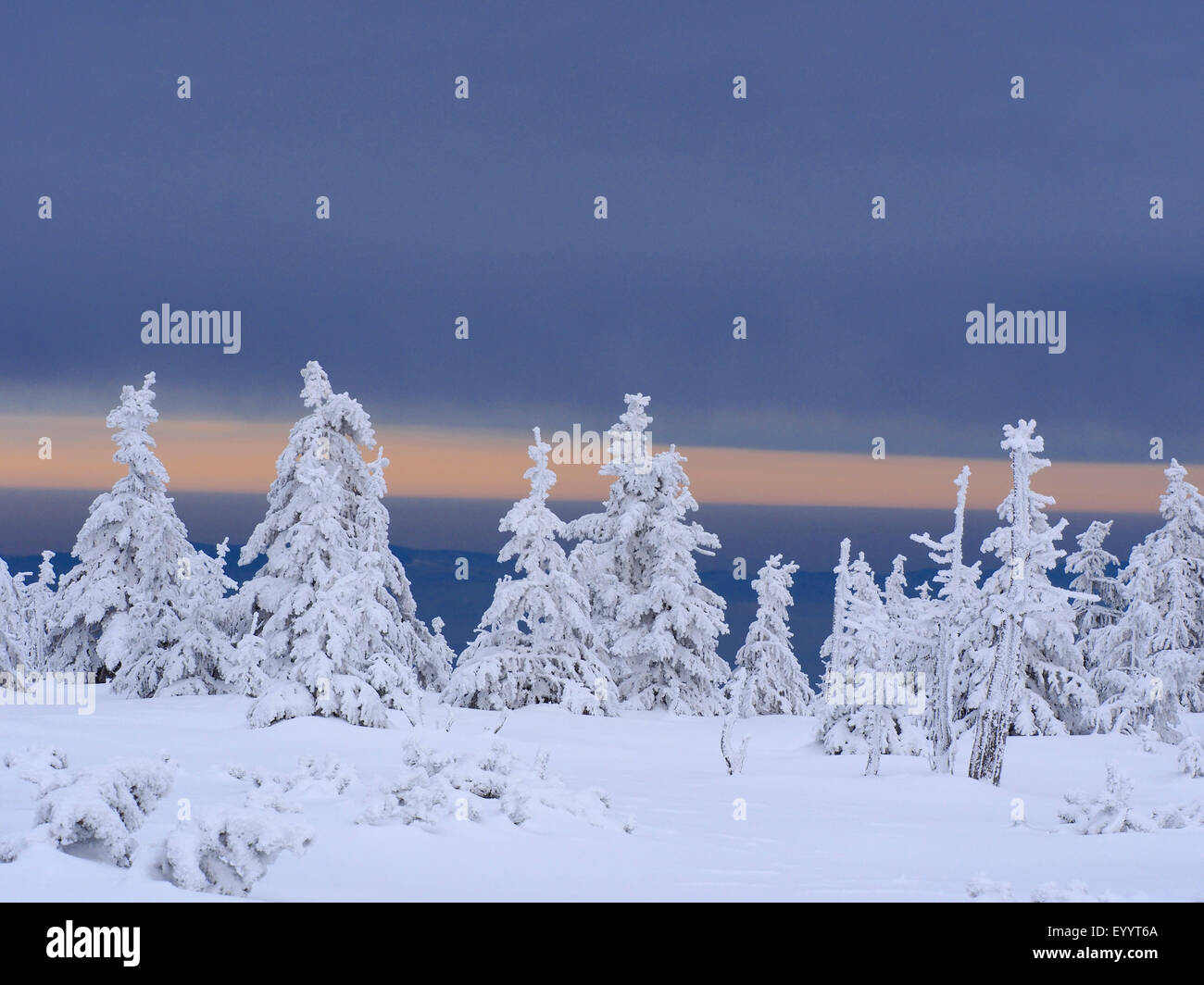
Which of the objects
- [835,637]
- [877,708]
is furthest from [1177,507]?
[877,708]

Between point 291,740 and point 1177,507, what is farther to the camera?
point 1177,507

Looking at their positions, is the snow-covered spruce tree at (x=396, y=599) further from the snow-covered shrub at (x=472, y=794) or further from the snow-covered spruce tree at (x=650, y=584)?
the snow-covered shrub at (x=472, y=794)

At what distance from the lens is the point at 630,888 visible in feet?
31.8

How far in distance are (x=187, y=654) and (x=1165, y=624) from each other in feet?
95.3

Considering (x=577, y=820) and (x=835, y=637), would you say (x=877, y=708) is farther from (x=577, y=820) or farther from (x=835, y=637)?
(x=835, y=637)

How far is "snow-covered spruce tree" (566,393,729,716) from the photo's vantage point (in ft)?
111

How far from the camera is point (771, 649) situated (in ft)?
124

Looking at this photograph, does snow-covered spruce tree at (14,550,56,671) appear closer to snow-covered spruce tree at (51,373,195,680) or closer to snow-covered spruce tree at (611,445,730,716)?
snow-covered spruce tree at (51,373,195,680)

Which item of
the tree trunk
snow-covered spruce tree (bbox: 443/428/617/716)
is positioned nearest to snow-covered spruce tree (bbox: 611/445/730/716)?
snow-covered spruce tree (bbox: 443/428/617/716)

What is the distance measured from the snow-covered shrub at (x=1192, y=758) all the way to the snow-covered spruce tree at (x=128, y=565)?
2550cm

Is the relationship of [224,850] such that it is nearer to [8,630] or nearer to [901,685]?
[901,685]

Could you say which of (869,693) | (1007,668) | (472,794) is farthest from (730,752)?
(472,794)

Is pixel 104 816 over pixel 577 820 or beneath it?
over
